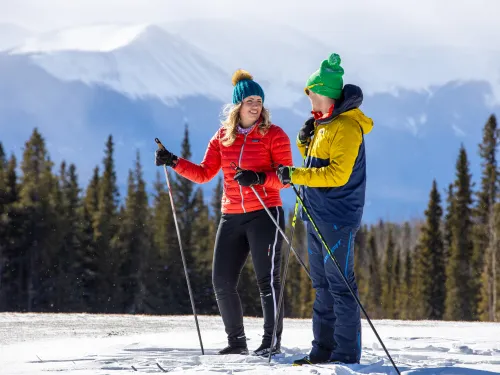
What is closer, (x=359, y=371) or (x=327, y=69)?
(x=359, y=371)

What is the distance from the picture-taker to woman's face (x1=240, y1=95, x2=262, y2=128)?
5457mm

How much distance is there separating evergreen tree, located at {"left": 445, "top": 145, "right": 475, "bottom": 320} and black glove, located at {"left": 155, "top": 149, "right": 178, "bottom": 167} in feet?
153

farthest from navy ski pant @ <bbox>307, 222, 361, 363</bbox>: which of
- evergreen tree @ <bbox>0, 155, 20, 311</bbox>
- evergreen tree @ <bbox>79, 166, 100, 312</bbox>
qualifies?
evergreen tree @ <bbox>79, 166, 100, 312</bbox>

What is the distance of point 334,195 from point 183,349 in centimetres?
232

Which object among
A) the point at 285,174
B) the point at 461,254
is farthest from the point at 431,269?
the point at 285,174

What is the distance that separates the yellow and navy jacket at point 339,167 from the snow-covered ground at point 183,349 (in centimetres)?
109

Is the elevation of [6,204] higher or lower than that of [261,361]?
higher

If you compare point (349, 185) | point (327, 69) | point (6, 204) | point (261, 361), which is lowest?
point (261, 361)

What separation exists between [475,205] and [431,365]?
48.0 meters

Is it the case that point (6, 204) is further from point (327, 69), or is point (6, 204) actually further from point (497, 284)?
point (327, 69)

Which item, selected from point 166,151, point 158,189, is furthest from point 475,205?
point 166,151

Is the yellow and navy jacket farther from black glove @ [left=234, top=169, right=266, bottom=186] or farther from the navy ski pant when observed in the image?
black glove @ [left=234, top=169, right=266, bottom=186]

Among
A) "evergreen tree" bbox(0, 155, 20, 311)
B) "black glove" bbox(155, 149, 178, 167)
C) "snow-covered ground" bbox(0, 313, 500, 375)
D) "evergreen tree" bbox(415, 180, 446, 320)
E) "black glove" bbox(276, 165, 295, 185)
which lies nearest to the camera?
"snow-covered ground" bbox(0, 313, 500, 375)

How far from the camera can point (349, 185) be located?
4.74m
